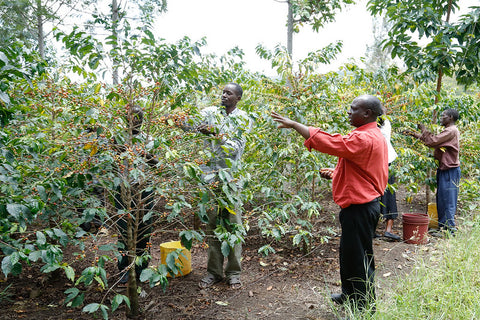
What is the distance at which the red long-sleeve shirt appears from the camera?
2467 millimetres

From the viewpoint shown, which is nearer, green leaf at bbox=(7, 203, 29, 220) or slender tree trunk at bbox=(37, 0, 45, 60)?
green leaf at bbox=(7, 203, 29, 220)

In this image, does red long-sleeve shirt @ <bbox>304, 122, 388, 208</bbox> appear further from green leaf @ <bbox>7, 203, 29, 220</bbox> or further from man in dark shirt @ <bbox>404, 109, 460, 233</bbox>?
man in dark shirt @ <bbox>404, 109, 460, 233</bbox>

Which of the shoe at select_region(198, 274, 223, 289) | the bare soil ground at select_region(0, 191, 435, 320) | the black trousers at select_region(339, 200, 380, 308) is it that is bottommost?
the bare soil ground at select_region(0, 191, 435, 320)

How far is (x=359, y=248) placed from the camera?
2.75 metres

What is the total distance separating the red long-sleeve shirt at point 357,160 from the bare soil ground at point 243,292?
75 centimetres

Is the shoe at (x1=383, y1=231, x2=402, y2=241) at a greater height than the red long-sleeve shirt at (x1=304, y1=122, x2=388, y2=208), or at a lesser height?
lesser

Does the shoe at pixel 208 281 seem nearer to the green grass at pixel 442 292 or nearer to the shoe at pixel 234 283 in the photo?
the shoe at pixel 234 283

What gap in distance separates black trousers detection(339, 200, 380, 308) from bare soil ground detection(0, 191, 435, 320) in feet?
0.45

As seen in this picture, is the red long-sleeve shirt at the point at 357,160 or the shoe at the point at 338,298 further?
the shoe at the point at 338,298

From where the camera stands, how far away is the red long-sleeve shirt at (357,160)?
247 cm

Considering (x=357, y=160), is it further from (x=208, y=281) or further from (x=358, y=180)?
(x=208, y=281)

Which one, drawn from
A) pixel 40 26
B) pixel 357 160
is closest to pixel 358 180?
pixel 357 160

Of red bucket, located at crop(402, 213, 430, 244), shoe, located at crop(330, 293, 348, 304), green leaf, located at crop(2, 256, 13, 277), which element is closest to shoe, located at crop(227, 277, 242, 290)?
shoe, located at crop(330, 293, 348, 304)

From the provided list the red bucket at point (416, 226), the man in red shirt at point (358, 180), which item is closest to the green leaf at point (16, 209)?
the man in red shirt at point (358, 180)
